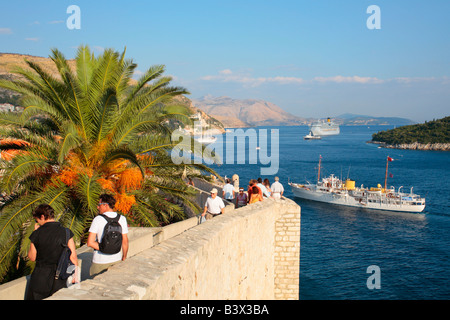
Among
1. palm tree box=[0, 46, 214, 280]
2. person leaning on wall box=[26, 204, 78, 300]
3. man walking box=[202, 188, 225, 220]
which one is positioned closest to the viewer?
person leaning on wall box=[26, 204, 78, 300]

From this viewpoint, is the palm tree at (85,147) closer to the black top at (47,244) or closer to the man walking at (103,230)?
the man walking at (103,230)

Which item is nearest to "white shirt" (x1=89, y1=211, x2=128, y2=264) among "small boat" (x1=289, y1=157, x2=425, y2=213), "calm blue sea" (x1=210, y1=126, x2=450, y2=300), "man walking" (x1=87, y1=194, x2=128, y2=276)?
"man walking" (x1=87, y1=194, x2=128, y2=276)

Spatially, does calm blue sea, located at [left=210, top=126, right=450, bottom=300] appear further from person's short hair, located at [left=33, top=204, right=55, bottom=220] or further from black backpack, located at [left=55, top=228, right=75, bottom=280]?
person's short hair, located at [left=33, top=204, right=55, bottom=220]

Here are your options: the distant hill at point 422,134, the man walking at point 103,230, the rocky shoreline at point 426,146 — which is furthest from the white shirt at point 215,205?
the distant hill at point 422,134

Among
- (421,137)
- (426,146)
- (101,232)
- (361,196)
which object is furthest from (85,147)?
(421,137)

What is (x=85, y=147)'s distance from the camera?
335 inches

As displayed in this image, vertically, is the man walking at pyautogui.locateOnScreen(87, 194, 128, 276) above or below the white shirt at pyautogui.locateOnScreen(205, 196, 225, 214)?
above

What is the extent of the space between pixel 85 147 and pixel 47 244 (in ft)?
14.9

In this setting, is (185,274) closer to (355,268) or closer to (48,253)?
(48,253)

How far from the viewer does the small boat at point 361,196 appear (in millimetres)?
47094

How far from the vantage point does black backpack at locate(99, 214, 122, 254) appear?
4.71 meters

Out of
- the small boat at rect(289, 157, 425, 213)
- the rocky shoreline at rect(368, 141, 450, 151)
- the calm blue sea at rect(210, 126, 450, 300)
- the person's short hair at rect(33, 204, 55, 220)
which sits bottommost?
the calm blue sea at rect(210, 126, 450, 300)

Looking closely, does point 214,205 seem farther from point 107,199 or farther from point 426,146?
point 426,146
